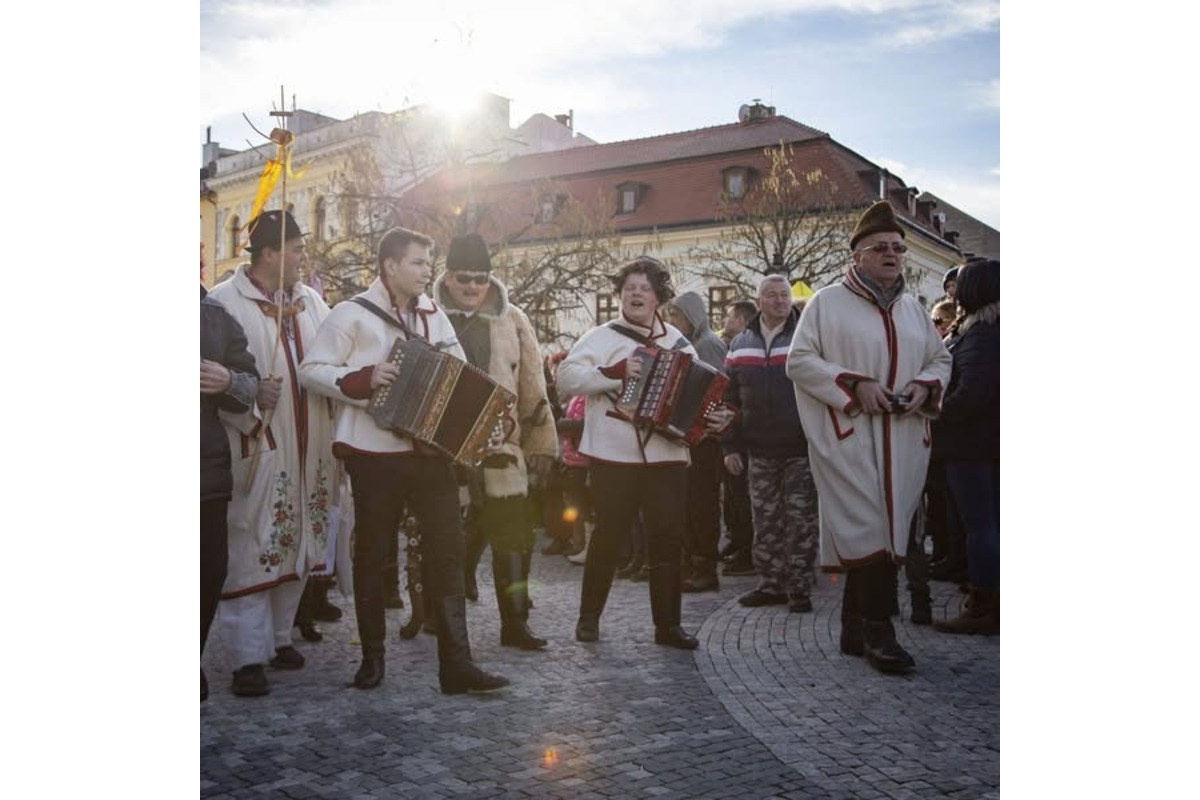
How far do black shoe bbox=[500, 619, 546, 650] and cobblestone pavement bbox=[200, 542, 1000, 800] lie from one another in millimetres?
82

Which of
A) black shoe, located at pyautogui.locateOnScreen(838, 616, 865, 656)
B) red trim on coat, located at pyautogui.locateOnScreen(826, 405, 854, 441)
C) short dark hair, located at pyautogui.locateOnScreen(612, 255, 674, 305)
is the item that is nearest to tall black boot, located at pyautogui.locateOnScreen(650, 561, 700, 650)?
black shoe, located at pyautogui.locateOnScreen(838, 616, 865, 656)

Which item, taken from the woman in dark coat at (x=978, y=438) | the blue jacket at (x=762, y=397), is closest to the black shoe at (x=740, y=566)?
the blue jacket at (x=762, y=397)

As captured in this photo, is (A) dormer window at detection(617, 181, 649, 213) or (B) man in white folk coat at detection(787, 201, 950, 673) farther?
(A) dormer window at detection(617, 181, 649, 213)

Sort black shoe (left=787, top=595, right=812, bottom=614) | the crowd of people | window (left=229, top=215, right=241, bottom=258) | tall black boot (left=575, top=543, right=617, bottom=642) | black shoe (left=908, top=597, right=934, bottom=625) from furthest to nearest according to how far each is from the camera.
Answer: window (left=229, top=215, right=241, bottom=258)
black shoe (left=787, top=595, right=812, bottom=614)
black shoe (left=908, top=597, right=934, bottom=625)
tall black boot (left=575, top=543, right=617, bottom=642)
the crowd of people

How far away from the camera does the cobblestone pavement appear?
14.9 feet

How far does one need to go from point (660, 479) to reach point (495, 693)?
1510mm

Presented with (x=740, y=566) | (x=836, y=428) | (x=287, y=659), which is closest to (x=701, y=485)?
(x=740, y=566)

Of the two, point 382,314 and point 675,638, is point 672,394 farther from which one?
point 382,314

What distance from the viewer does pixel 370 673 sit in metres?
5.91

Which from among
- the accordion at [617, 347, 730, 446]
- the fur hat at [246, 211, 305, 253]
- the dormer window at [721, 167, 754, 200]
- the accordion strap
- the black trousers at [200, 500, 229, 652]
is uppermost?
the dormer window at [721, 167, 754, 200]

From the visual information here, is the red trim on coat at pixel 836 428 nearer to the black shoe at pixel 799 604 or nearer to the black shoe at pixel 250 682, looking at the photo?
the black shoe at pixel 799 604

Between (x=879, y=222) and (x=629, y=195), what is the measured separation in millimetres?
25884

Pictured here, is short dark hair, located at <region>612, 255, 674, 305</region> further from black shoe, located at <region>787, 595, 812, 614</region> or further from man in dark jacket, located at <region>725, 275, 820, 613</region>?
black shoe, located at <region>787, 595, 812, 614</region>

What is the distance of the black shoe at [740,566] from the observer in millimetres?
9625
